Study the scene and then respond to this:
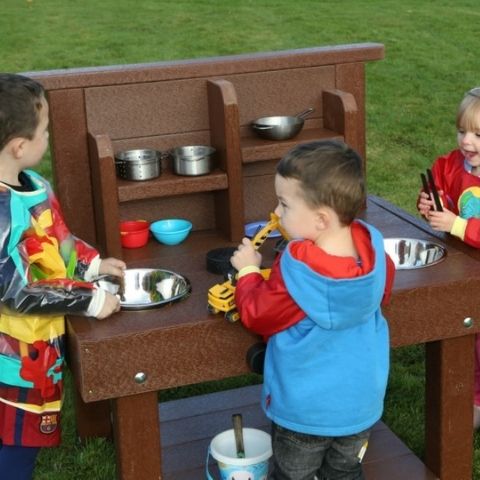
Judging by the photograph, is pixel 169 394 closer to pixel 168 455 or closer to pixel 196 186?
pixel 168 455

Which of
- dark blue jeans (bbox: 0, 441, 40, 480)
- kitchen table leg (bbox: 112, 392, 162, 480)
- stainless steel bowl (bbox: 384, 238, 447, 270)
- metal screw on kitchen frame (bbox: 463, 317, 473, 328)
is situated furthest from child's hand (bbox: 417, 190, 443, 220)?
dark blue jeans (bbox: 0, 441, 40, 480)

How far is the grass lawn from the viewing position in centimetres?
886

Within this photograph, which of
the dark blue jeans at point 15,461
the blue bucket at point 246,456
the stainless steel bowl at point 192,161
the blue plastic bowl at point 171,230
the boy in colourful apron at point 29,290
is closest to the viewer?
the boy in colourful apron at point 29,290

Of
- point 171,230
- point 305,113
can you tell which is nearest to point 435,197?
point 305,113

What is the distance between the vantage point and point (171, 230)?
151 inches

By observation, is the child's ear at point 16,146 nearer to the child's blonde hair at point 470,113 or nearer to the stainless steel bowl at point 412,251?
the stainless steel bowl at point 412,251

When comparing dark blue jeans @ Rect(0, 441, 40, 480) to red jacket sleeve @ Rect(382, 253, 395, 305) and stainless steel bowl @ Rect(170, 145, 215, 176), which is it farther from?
red jacket sleeve @ Rect(382, 253, 395, 305)

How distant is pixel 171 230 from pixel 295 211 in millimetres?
1134

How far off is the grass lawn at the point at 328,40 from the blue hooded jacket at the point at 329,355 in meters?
4.44

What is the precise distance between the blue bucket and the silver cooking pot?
1.13 metres

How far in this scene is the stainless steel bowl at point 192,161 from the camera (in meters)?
3.66

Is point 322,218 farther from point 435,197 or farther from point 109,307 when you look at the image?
point 435,197

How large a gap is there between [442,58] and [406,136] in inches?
111

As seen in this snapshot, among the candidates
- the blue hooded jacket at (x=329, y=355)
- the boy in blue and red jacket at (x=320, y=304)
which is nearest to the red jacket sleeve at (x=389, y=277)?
the boy in blue and red jacket at (x=320, y=304)
